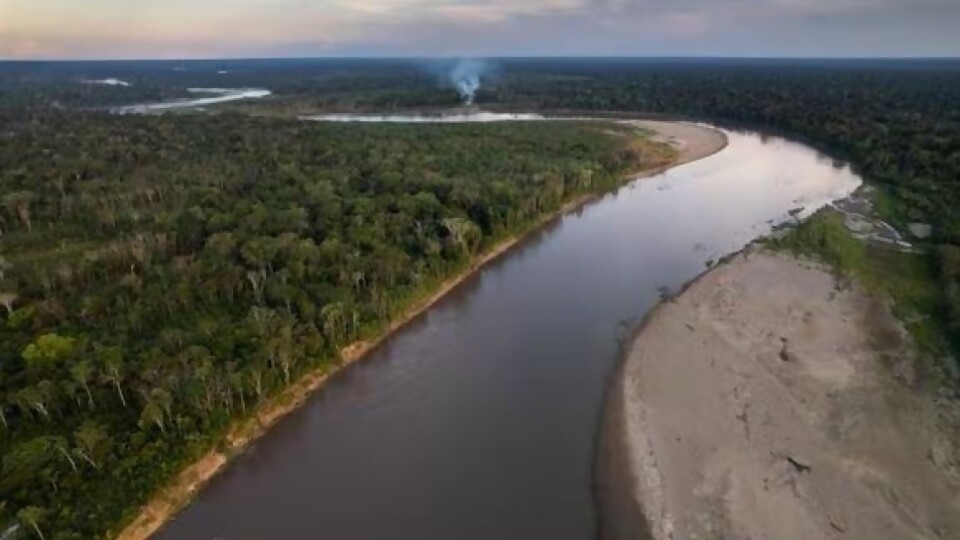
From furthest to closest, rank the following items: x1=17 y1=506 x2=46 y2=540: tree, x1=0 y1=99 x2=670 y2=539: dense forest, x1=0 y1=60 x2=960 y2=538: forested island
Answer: x1=0 y1=60 x2=960 y2=538: forested island, x1=0 y1=99 x2=670 y2=539: dense forest, x1=17 y1=506 x2=46 y2=540: tree

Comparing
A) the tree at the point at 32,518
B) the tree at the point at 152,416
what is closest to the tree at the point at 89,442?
the tree at the point at 152,416

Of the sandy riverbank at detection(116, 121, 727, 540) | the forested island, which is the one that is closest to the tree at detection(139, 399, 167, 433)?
the forested island

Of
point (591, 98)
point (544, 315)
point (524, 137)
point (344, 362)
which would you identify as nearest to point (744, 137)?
point (524, 137)

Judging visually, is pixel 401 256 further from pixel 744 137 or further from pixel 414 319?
pixel 744 137

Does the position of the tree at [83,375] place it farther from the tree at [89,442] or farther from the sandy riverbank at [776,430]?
the sandy riverbank at [776,430]

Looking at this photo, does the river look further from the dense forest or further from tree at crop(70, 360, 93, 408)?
tree at crop(70, 360, 93, 408)

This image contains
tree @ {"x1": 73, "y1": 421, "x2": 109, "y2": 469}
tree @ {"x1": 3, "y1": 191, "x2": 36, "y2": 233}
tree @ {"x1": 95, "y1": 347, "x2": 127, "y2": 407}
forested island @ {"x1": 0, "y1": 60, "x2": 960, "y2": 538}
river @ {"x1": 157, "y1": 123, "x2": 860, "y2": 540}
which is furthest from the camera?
Answer: tree @ {"x1": 3, "y1": 191, "x2": 36, "y2": 233}
